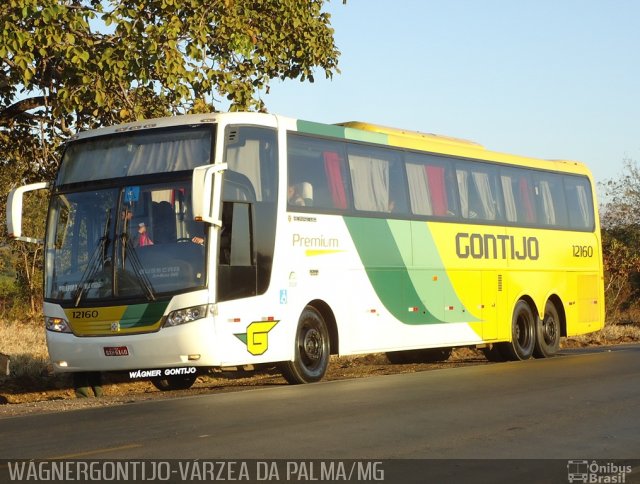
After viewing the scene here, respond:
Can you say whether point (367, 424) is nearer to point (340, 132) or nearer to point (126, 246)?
point (126, 246)

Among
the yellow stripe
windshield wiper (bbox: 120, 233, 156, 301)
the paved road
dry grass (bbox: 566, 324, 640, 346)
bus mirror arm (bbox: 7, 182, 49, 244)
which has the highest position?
bus mirror arm (bbox: 7, 182, 49, 244)

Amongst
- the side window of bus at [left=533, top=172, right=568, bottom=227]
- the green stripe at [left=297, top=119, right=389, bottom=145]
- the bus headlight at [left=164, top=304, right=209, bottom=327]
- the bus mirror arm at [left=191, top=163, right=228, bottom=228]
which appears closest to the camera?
the bus mirror arm at [left=191, top=163, right=228, bottom=228]

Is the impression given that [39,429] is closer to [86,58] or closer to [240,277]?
[240,277]

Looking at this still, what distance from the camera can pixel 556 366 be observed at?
1883 centimetres

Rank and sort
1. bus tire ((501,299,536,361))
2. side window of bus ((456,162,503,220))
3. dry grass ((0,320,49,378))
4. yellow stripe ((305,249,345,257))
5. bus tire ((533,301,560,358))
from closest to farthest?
yellow stripe ((305,249,345,257)) < dry grass ((0,320,49,378)) < side window of bus ((456,162,503,220)) < bus tire ((501,299,536,361)) < bus tire ((533,301,560,358))

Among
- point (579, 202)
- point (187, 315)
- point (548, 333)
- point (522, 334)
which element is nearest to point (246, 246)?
point (187, 315)

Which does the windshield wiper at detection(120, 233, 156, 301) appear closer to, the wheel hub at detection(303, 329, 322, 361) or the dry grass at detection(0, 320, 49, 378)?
the wheel hub at detection(303, 329, 322, 361)

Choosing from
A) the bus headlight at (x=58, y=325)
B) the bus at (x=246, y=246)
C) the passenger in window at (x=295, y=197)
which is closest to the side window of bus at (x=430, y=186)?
the bus at (x=246, y=246)

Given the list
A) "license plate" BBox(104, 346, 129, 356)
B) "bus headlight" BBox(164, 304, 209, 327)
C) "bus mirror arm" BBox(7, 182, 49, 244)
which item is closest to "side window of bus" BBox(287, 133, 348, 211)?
"bus headlight" BBox(164, 304, 209, 327)

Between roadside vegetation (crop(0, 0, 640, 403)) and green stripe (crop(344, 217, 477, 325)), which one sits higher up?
roadside vegetation (crop(0, 0, 640, 403))

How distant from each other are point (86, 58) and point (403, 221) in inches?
217

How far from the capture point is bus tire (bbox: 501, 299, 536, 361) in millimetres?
22188

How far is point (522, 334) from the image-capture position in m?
22.7

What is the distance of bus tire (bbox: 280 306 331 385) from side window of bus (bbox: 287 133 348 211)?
5.03 ft
